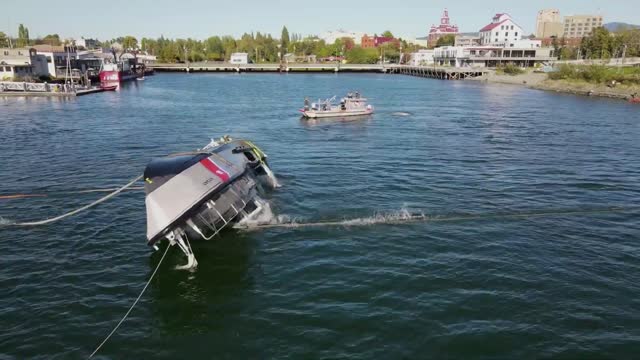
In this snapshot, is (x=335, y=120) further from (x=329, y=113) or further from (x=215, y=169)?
(x=215, y=169)

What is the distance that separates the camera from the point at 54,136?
1961 inches

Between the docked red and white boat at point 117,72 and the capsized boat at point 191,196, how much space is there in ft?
332

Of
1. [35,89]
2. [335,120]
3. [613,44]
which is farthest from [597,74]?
[35,89]

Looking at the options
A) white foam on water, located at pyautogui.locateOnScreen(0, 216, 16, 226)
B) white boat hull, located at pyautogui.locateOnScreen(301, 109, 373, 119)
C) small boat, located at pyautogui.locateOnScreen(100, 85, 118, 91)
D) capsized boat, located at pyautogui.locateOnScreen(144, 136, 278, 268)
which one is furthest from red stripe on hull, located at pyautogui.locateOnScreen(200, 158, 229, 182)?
small boat, located at pyautogui.locateOnScreen(100, 85, 118, 91)

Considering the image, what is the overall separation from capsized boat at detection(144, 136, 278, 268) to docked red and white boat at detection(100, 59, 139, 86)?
3980 inches

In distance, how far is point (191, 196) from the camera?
1877 cm

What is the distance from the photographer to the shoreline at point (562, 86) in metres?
93.6

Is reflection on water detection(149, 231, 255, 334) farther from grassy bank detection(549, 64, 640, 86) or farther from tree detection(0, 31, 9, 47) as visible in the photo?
tree detection(0, 31, 9, 47)

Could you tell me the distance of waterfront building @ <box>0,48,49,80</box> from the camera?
314 feet

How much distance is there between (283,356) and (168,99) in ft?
284

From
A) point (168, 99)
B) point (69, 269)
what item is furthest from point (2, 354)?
point (168, 99)

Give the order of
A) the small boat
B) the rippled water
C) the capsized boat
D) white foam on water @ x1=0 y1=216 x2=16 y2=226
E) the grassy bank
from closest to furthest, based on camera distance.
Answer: the rippled water
the capsized boat
white foam on water @ x1=0 y1=216 x2=16 y2=226
the grassy bank
the small boat

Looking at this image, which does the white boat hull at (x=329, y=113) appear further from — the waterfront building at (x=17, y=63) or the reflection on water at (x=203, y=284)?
the waterfront building at (x=17, y=63)

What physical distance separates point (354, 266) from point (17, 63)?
103834 millimetres
